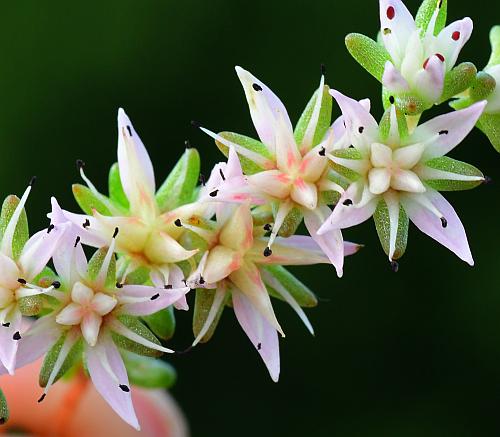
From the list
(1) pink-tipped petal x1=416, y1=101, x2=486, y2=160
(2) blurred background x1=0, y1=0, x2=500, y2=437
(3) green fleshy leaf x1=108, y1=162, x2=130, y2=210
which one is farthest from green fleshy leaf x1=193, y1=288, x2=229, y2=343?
(2) blurred background x1=0, y1=0, x2=500, y2=437

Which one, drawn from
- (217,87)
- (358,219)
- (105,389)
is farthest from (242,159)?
(217,87)

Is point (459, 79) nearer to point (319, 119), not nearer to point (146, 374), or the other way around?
point (319, 119)

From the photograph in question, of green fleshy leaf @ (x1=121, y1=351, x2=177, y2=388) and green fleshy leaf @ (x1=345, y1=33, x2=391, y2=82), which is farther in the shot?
green fleshy leaf @ (x1=121, y1=351, x2=177, y2=388)

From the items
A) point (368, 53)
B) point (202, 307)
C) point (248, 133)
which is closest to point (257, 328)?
point (202, 307)

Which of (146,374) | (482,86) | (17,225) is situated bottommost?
(146,374)

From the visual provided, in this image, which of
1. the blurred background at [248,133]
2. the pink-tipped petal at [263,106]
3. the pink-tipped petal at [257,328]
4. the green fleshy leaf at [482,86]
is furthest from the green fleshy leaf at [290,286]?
the blurred background at [248,133]

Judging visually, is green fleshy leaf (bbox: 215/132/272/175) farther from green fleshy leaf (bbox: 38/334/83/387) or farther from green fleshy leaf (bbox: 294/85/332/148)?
green fleshy leaf (bbox: 38/334/83/387)
